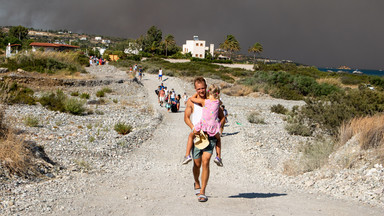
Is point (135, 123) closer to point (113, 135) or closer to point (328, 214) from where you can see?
point (113, 135)

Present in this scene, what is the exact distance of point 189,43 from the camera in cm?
11619

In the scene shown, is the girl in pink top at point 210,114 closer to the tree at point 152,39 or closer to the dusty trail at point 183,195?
the dusty trail at point 183,195

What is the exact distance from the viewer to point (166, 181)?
7.95 m

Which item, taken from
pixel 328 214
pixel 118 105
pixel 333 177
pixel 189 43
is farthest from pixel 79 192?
pixel 189 43

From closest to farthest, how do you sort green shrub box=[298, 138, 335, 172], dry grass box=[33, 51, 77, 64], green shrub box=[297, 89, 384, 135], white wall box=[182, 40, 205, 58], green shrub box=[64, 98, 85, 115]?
green shrub box=[298, 138, 335, 172] → green shrub box=[297, 89, 384, 135] → green shrub box=[64, 98, 85, 115] → dry grass box=[33, 51, 77, 64] → white wall box=[182, 40, 205, 58]

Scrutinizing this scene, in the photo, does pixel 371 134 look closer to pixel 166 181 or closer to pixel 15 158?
pixel 166 181

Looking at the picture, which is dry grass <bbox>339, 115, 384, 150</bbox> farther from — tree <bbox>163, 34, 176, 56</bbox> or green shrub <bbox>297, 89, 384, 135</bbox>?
tree <bbox>163, 34, 176, 56</bbox>

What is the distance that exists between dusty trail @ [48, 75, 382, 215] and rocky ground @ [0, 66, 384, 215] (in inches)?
0.6

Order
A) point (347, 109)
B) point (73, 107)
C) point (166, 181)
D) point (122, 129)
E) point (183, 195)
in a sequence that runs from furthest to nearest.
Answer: point (73, 107) → point (347, 109) → point (122, 129) → point (166, 181) → point (183, 195)

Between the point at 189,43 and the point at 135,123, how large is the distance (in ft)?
336

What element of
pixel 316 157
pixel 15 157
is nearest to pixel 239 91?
pixel 316 157

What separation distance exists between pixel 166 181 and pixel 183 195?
151cm

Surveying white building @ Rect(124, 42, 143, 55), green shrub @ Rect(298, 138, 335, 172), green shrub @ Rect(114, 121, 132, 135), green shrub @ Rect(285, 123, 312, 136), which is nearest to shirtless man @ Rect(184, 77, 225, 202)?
green shrub @ Rect(298, 138, 335, 172)

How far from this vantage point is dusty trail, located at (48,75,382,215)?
5500 mm
